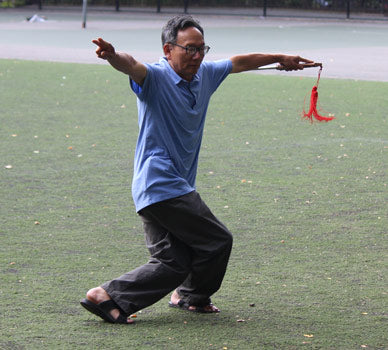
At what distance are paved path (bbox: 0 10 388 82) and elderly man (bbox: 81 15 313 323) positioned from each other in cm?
1101

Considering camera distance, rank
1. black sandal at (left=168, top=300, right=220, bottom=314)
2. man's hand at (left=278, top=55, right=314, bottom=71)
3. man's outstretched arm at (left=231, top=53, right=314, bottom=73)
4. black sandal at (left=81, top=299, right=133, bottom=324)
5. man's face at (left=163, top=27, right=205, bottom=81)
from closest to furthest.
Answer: man's face at (left=163, top=27, right=205, bottom=81)
black sandal at (left=81, top=299, right=133, bottom=324)
black sandal at (left=168, top=300, right=220, bottom=314)
man's outstretched arm at (left=231, top=53, right=314, bottom=73)
man's hand at (left=278, top=55, right=314, bottom=71)

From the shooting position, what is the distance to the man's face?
429cm

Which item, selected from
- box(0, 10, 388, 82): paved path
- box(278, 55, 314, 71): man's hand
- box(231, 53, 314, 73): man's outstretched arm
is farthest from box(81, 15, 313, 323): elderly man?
box(0, 10, 388, 82): paved path

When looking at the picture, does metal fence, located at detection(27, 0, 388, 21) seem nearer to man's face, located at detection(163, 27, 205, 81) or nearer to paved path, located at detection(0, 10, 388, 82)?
paved path, located at detection(0, 10, 388, 82)

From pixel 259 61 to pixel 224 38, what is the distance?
17812 millimetres

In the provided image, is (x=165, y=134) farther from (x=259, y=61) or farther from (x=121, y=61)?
(x=259, y=61)

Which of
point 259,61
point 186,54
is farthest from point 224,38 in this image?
point 186,54

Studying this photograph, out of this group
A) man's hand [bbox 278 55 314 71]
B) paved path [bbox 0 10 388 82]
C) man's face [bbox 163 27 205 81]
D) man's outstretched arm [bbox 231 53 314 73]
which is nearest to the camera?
man's face [bbox 163 27 205 81]

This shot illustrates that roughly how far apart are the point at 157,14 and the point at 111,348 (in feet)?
98.7

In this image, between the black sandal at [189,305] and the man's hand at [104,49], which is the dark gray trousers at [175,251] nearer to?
the black sandal at [189,305]

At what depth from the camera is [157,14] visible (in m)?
33.3

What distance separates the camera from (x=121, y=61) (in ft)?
13.0

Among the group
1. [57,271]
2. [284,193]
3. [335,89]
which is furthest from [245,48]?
[57,271]

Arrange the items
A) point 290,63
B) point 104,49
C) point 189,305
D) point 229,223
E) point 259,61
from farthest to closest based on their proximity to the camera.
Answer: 1. point 229,223
2. point 290,63
3. point 259,61
4. point 189,305
5. point 104,49
